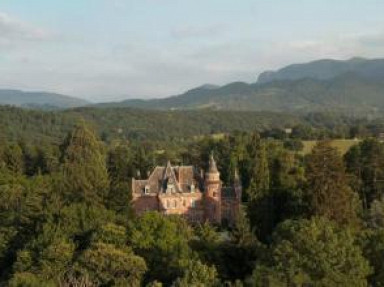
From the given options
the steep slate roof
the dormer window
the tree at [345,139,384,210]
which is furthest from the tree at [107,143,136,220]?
the tree at [345,139,384,210]

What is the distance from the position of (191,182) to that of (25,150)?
39592 millimetres

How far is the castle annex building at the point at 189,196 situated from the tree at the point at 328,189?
15.8 metres

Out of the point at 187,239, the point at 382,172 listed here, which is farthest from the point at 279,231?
the point at 382,172

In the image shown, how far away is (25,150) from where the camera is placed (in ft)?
332

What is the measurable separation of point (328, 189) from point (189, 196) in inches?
789

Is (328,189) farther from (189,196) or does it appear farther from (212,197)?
(189,196)

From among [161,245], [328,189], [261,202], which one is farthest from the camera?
[261,202]

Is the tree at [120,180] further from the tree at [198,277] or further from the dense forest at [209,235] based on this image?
the tree at [198,277]

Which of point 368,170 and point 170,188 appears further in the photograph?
point 368,170

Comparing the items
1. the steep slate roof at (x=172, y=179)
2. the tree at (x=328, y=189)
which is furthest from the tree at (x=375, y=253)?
the steep slate roof at (x=172, y=179)

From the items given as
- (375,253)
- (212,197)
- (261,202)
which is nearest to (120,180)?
(212,197)

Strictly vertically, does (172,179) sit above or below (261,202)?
above

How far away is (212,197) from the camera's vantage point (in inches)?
2751

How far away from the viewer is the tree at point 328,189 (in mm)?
52625
